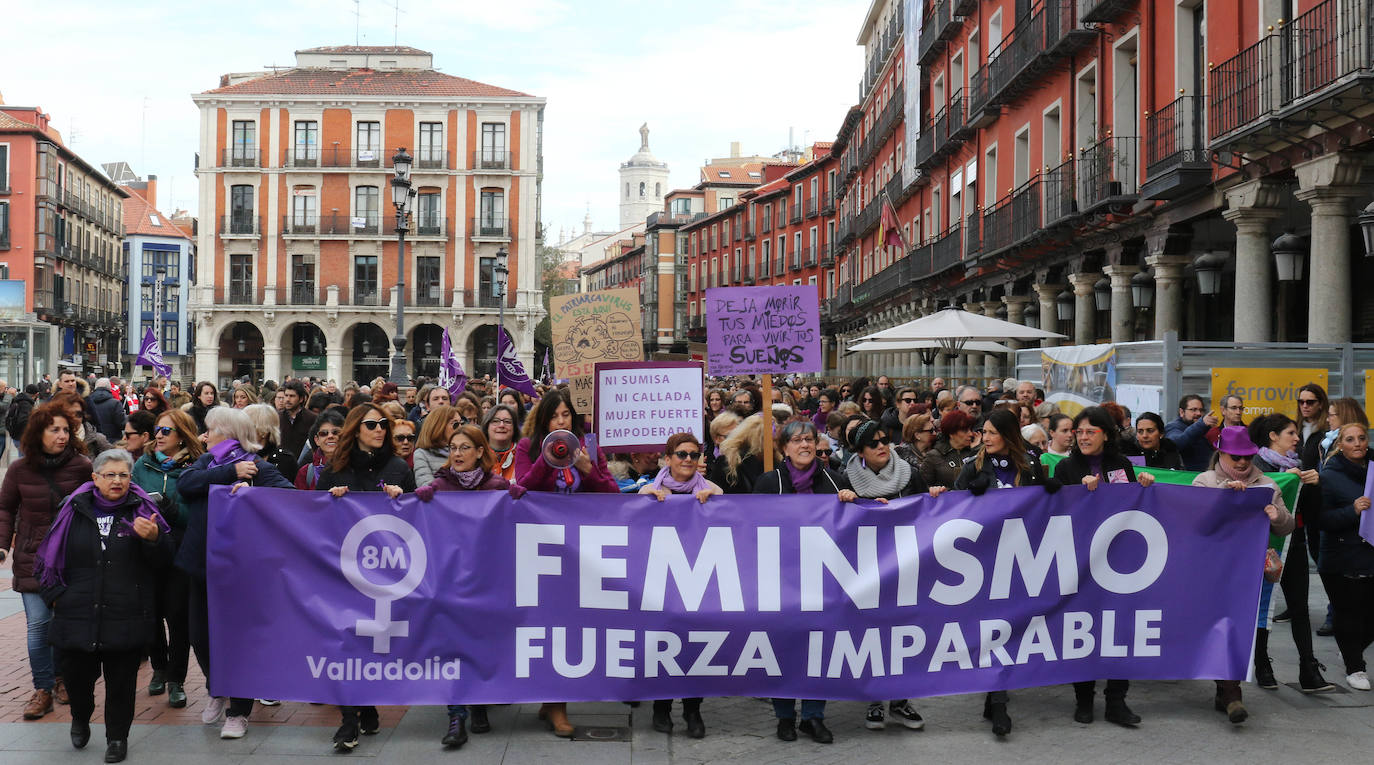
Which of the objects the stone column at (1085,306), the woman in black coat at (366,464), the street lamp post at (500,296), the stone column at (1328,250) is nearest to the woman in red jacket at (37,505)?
the woman in black coat at (366,464)

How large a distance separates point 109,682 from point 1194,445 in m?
7.83

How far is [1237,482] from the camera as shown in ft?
21.6

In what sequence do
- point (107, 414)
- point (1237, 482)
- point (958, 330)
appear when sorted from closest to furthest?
point (1237, 482)
point (107, 414)
point (958, 330)

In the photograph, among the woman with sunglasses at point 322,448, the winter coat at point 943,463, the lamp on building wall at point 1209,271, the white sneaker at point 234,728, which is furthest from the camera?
the lamp on building wall at point 1209,271

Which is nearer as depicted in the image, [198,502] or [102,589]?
[102,589]

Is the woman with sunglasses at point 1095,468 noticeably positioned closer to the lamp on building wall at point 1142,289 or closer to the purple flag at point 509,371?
the purple flag at point 509,371

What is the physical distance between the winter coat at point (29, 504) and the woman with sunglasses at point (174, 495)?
371 millimetres

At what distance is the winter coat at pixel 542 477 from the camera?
6.45m

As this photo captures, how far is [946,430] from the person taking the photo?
24.6ft

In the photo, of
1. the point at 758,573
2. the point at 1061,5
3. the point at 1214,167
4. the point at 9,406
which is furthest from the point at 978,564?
the point at 1061,5

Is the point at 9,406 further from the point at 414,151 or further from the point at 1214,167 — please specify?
the point at 414,151

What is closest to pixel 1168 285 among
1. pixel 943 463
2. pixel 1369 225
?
pixel 1369 225

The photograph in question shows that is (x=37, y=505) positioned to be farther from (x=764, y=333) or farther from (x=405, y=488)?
(x=764, y=333)

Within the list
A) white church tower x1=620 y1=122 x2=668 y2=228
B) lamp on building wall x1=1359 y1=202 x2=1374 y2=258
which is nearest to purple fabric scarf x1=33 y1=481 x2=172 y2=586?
lamp on building wall x1=1359 y1=202 x2=1374 y2=258
